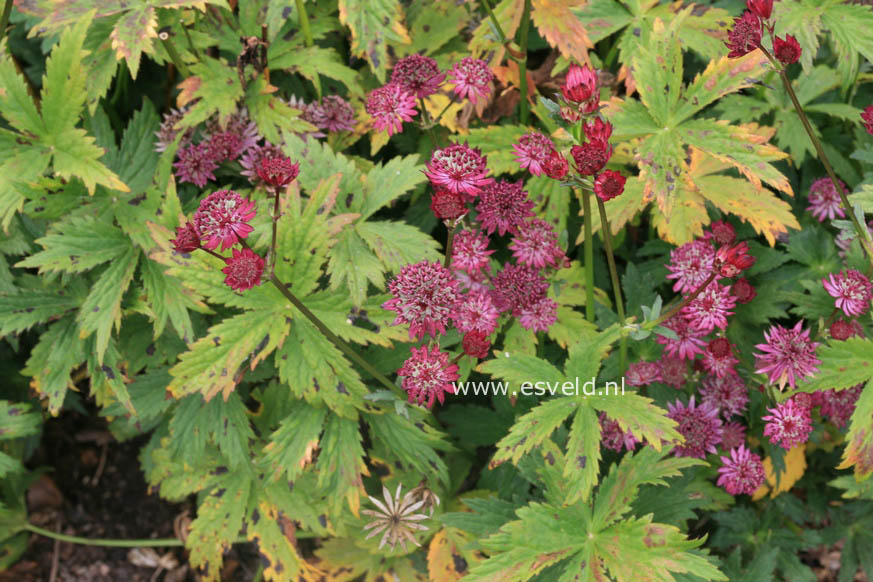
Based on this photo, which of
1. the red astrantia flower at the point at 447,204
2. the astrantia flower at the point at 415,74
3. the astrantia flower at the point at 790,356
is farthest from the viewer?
the astrantia flower at the point at 415,74

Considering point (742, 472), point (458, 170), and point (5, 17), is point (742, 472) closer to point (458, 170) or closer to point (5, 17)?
point (458, 170)

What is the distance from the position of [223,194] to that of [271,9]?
1066 mm

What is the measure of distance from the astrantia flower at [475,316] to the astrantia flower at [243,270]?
52 cm

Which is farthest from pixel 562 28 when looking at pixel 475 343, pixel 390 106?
pixel 475 343

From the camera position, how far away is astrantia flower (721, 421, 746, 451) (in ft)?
7.09

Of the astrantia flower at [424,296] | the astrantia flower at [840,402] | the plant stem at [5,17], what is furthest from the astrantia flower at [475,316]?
the plant stem at [5,17]

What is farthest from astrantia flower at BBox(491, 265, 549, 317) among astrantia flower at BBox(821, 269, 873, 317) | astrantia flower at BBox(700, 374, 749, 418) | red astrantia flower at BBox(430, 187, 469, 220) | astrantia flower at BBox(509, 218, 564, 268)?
astrantia flower at BBox(821, 269, 873, 317)

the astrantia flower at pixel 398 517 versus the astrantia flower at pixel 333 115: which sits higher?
the astrantia flower at pixel 333 115

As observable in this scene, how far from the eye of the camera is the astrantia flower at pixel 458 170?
1562mm

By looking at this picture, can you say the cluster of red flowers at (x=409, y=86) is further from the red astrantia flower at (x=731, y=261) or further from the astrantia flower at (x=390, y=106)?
the red astrantia flower at (x=731, y=261)

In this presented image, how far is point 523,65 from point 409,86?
536mm

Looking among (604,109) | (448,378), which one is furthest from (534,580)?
(604,109)

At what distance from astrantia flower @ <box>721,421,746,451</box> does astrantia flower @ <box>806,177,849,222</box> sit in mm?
718

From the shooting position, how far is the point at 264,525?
94.7 inches
